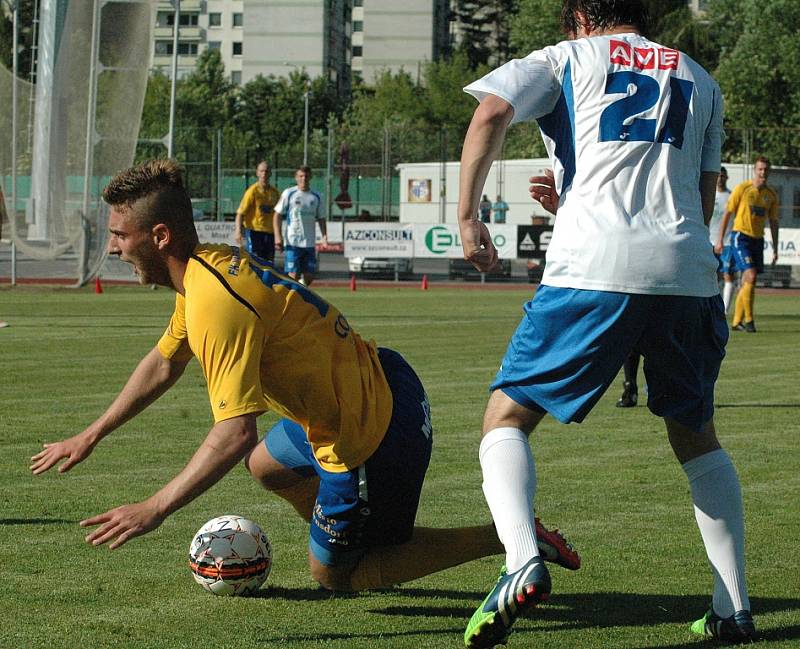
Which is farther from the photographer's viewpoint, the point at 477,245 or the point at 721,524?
the point at 721,524

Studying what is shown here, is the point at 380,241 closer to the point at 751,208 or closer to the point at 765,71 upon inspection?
the point at 751,208

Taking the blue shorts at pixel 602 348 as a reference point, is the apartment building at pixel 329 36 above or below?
above

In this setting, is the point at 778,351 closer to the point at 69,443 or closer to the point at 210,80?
the point at 69,443

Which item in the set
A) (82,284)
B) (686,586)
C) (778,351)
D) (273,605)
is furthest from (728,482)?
(82,284)

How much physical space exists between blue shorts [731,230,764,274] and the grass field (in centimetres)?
638

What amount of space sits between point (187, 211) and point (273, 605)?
1.45 metres

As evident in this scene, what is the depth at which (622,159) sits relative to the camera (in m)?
4.13

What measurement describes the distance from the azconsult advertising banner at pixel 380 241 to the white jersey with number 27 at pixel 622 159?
2788 centimetres

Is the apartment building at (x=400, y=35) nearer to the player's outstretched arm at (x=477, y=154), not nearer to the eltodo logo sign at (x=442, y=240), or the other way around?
the eltodo logo sign at (x=442, y=240)

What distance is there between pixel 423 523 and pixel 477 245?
2.30 m

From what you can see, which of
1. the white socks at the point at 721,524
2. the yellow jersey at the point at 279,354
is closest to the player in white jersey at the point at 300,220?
the yellow jersey at the point at 279,354

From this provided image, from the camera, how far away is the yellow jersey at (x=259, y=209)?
72.7 ft

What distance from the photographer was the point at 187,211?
427 centimetres

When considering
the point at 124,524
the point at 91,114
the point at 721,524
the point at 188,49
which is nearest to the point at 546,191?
the point at 721,524
